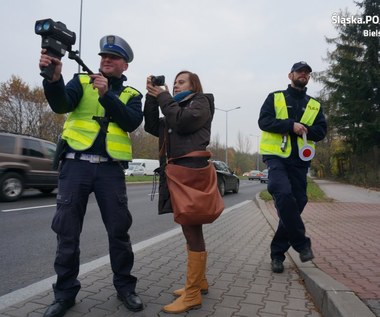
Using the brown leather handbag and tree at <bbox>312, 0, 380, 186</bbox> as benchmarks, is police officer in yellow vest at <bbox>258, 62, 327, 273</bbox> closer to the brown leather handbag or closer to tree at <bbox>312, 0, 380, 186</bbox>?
the brown leather handbag

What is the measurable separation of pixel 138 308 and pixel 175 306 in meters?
0.29

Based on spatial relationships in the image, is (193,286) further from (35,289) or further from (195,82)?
(195,82)

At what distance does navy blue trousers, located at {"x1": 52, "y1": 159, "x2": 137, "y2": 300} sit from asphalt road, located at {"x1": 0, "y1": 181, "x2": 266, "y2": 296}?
998mm

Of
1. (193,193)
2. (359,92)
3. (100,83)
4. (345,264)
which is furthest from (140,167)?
(100,83)

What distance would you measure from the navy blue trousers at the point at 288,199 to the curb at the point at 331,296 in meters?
0.30

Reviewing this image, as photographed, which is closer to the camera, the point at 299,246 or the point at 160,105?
the point at 160,105

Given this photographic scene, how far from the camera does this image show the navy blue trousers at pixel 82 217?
2.94 meters

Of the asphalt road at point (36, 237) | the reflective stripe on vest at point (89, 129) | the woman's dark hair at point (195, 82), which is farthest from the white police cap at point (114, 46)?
the asphalt road at point (36, 237)

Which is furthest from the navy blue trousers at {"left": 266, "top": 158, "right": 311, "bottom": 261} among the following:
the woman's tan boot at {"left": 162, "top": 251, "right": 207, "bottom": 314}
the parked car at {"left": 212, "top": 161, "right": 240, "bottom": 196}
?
the parked car at {"left": 212, "top": 161, "right": 240, "bottom": 196}

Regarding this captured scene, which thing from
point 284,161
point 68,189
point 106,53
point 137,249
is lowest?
point 137,249

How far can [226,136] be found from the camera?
50.5 metres

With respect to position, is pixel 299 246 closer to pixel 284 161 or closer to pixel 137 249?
pixel 284 161

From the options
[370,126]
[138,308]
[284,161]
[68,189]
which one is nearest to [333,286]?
[284,161]

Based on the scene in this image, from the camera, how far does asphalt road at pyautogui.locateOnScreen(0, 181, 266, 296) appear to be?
425 centimetres
